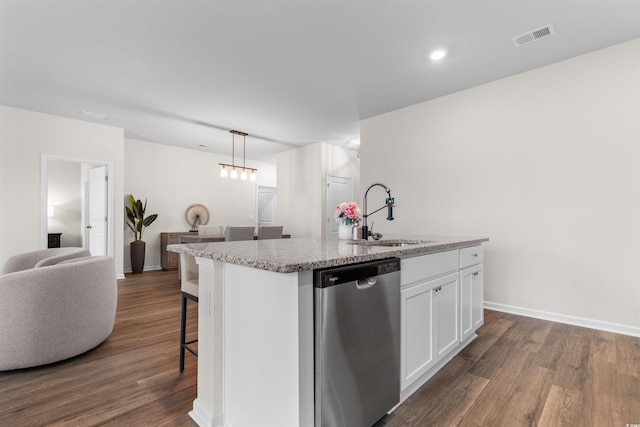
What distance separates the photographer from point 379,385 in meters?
1.44

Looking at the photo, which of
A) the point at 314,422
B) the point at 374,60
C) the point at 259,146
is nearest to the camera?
the point at 314,422

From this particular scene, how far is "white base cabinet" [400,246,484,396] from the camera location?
166cm

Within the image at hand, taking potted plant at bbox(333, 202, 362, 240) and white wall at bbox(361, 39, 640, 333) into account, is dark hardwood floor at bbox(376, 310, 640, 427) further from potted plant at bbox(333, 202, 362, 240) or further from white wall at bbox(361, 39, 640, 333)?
potted plant at bbox(333, 202, 362, 240)

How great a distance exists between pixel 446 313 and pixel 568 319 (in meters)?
1.89

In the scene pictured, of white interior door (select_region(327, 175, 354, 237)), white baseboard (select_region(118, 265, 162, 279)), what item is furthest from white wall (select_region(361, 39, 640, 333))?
white baseboard (select_region(118, 265, 162, 279))

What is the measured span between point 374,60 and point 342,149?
3.47 metres

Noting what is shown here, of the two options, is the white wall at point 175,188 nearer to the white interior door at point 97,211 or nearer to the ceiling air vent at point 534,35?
the white interior door at point 97,211

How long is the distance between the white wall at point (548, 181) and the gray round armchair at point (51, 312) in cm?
361

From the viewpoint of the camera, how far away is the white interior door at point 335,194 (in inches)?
239

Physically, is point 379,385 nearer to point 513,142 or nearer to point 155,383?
point 155,383

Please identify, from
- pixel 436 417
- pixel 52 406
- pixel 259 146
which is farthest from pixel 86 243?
pixel 436 417

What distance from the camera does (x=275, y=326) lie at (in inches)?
47.6

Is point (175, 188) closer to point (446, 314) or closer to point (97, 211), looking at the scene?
point (97, 211)

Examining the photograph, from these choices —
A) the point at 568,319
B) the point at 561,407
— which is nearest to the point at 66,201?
the point at 561,407
